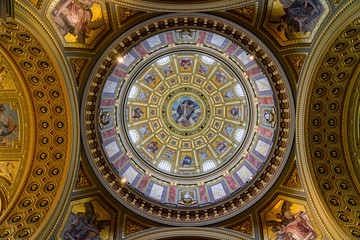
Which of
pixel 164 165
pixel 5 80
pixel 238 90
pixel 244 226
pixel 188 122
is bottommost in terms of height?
pixel 244 226

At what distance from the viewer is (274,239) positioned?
53.8 feet

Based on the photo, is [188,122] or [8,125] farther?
[188,122]

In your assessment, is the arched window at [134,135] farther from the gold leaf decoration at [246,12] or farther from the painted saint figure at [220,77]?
the gold leaf decoration at [246,12]

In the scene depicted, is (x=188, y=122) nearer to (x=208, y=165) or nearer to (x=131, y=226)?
(x=208, y=165)

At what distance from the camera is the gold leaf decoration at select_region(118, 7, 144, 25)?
13920mm

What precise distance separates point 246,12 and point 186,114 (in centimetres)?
1519

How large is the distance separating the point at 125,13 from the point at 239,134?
49.9 ft

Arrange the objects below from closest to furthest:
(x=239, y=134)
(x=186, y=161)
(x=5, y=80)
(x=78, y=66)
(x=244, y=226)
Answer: (x=5, y=80) → (x=78, y=66) → (x=244, y=226) → (x=239, y=134) → (x=186, y=161)

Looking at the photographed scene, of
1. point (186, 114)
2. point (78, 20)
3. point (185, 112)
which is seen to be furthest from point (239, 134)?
point (78, 20)

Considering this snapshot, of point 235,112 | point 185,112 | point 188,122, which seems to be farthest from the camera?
point 188,122

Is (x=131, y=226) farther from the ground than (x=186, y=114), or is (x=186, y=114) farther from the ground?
(x=186, y=114)

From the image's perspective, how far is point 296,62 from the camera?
14.6 metres

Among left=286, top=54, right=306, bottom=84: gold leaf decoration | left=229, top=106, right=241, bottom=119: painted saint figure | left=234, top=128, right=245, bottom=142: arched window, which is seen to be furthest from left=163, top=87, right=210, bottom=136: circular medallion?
left=286, top=54, right=306, bottom=84: gold leaf decoration

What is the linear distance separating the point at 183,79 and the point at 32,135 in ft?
54.6
